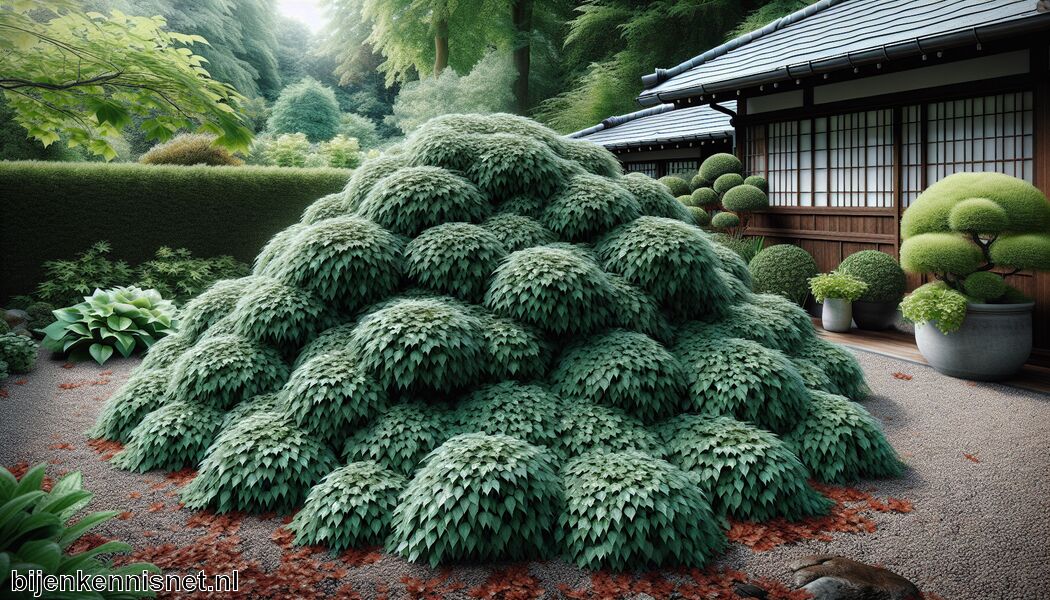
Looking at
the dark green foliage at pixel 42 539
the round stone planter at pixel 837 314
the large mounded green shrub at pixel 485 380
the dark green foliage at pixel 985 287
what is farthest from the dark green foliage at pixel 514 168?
the round stone planter at pixel 837 314

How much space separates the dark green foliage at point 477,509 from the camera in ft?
10.0

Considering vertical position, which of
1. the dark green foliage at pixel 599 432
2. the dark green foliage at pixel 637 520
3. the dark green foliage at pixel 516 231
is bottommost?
the dark green foliage at pixel 637 520

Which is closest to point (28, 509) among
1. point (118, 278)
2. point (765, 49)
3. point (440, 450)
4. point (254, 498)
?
point (254, 498)

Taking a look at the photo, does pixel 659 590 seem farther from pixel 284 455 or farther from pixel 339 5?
pixel 339 5

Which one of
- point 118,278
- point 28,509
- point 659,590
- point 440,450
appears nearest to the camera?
point 28,509

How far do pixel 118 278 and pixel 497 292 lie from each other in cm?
792

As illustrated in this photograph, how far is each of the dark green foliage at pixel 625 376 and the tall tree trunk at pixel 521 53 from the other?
64.8 feet

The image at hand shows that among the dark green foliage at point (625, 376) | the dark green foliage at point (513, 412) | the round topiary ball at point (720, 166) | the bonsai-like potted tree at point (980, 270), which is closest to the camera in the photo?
the dark green foliage at point (513, 412)

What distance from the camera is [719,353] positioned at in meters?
4.26

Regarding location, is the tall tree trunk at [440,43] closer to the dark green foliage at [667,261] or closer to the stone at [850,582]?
the dark green foliage at [667,261]

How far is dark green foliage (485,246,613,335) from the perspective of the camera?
4031 mm

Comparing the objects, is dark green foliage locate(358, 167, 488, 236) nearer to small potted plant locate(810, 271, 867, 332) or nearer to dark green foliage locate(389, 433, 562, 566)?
dark green foliage locate(389, 433, 562, 566)

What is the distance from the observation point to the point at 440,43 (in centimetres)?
2352

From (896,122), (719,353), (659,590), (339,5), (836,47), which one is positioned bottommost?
(659,590)
